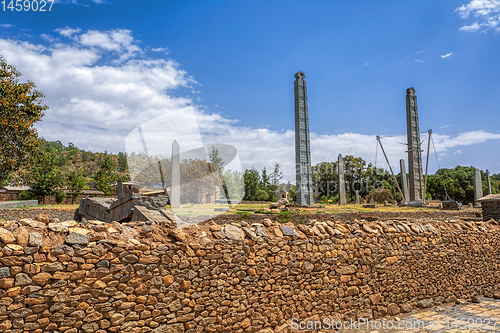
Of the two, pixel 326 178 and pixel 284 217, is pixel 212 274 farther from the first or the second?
pixel 326 178

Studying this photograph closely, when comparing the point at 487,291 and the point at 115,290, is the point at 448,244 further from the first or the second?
the point at 115,290

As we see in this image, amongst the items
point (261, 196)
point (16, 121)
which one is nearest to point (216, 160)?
point (16, 121)

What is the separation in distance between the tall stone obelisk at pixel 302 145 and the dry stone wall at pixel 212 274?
45.0 feet

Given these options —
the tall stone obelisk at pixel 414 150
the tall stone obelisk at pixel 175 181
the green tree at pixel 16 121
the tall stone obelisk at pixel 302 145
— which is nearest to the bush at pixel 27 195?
the green tree at pixel 16 121

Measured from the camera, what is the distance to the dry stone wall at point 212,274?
12.4ft

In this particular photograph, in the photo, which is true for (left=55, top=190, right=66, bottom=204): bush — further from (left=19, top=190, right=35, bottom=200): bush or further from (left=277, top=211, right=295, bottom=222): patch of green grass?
(left=277, top=211, right=295, bottom=222): patch of green grass

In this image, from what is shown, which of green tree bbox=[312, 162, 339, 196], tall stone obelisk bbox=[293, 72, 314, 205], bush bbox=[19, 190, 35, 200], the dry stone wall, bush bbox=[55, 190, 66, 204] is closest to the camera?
the dry stone wall

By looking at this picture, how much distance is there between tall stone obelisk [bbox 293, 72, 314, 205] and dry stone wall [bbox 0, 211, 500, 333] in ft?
45.0

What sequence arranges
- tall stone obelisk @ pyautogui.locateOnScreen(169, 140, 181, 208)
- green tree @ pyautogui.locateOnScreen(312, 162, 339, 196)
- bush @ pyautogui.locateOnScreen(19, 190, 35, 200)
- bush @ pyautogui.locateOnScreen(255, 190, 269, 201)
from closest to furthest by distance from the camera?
tall stone obelisk @ pyautogui.locateOnScreen(169, 140, 181, 208) → bush @ pyautogui.locateOnScreen(255, 190, 269, 201) → bush @ pyautogui.locateOnScreen(19, 190, 35, 200) → green tree @ pyautogui.locateOnScreen(312, 162, 339, 196)

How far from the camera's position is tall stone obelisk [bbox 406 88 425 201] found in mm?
22719

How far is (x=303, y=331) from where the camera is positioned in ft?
18.2

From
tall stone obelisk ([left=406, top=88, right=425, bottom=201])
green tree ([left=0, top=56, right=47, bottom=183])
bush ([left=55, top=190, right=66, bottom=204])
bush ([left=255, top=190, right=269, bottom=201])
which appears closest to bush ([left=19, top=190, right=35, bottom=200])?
bush ([left=55, top=190, right=66, bottom=204])

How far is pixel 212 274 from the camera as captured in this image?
16.1 feet

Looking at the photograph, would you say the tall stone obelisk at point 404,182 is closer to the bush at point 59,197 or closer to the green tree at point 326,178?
the green tree at point 326,178
